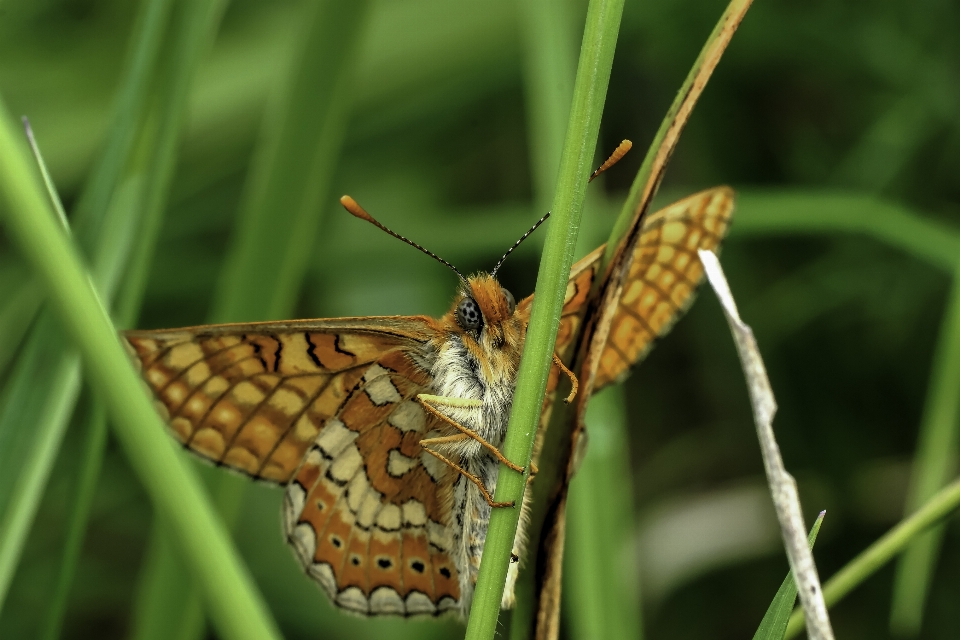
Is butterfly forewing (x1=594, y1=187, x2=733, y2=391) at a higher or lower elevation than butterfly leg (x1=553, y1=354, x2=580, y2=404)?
higher

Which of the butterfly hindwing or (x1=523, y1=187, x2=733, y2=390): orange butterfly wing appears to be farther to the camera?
Answer: the butterfly hindwing

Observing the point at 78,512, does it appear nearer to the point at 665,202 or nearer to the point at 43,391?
the point at 43,391

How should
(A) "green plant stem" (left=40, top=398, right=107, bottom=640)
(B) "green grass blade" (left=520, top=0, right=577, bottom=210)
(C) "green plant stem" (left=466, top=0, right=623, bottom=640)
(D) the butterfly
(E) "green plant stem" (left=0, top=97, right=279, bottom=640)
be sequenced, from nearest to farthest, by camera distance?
(E) "green plant stem" (left=0, top=97, right=279, bottom=640)
(C) "green plant stem" (left=466, top=0, right=623, bottom=640)
(A) "green plant stem" (left=40, top=398, right=107, bottom=640)
(D) the butterfly
(B) "green grass blade" (left=520, top=0, right=577, bottom=210)

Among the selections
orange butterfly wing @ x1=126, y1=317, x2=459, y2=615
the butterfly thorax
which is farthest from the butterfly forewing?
orange butterfly wing @ x1=126, y1=317, x2=459, y2=615

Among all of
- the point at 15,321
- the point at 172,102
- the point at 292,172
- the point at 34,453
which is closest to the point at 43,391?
the point at 34,453

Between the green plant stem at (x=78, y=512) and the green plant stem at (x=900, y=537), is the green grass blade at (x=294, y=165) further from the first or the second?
the green plant stem at (x=900, y=537)

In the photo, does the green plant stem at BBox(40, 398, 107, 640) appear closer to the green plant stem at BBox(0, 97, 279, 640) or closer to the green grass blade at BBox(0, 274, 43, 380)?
the green plant stem at BBox(0, 97, 279, 640)
